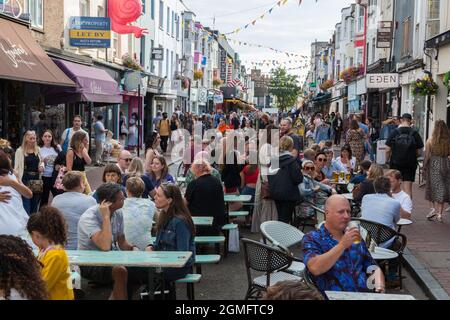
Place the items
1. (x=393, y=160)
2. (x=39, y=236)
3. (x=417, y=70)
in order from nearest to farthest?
(x=39, y=236), (x=393, y=160), (x=417, y=70)

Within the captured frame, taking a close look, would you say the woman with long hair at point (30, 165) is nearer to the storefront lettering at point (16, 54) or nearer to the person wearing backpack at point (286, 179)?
the person wearing backpack at point (286, 179)

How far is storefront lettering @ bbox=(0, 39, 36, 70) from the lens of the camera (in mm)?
13781

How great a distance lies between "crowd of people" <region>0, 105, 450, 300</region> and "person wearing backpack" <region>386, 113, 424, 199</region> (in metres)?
0.02

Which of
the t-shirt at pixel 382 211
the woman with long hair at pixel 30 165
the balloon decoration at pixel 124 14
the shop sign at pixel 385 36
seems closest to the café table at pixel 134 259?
the t-shirt at pixel 382 211

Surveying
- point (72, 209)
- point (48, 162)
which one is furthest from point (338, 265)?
point (48, 162)

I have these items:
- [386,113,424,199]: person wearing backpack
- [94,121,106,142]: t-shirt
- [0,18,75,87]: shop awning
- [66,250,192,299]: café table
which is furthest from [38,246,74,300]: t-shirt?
[94,121,106,142]: t-shirt

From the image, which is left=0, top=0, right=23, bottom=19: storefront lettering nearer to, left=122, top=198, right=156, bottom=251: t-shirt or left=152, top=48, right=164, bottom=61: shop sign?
left=122, top=198, right=156, bottom=251: t-shirt

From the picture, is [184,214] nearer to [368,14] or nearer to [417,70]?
[417,70]

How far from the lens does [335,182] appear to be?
11.1m

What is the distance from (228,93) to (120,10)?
45794 millimetres

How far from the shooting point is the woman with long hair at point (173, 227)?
234 inches

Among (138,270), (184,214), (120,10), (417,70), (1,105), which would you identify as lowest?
(138,270)

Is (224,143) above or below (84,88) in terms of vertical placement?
below

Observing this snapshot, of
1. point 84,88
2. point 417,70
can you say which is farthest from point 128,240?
point 417,70
